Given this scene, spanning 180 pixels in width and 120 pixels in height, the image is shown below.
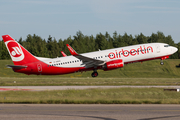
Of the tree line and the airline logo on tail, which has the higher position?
the tree line

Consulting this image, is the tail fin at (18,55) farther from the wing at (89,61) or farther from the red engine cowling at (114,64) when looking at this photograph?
the red engine cowling at (114,64)

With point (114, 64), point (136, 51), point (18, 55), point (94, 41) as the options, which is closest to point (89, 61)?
point (114, 64)

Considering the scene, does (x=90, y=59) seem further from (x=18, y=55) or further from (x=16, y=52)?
(x=16, y=52)

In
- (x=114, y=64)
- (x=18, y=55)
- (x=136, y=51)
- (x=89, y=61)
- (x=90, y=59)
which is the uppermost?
(x=18, y=55)

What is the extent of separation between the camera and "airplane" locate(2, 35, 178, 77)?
4522cm

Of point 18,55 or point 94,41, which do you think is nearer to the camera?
point 18,55

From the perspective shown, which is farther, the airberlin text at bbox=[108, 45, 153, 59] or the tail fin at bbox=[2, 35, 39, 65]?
the tail fin at bbox=[2, 35, 39, 65]

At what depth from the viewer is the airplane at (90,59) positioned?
45219mm

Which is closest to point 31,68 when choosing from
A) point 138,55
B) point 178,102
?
point 138,55

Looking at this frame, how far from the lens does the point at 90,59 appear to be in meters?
45.6

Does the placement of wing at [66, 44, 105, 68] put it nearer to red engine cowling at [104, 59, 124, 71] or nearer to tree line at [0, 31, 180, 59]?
red engine cowling at [104, 59, 124, 71]

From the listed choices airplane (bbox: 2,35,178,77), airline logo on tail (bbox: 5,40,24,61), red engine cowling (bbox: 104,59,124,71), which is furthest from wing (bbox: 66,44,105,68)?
airline logo on tail (bbox: 5,40,24,61)

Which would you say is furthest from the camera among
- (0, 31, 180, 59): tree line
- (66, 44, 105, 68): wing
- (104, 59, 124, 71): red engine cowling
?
(0, 31, 180, 59): tree line

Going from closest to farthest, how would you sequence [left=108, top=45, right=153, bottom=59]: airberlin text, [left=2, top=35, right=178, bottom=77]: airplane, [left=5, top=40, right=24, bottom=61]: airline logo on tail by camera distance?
[left=108, top=45, right=153, bottom=59]: airberlin text, [left=2, top=35, right=178, bottom=77]: airplane, [left=5, top=40, right=24, bottom=61]: airline logo on tail
